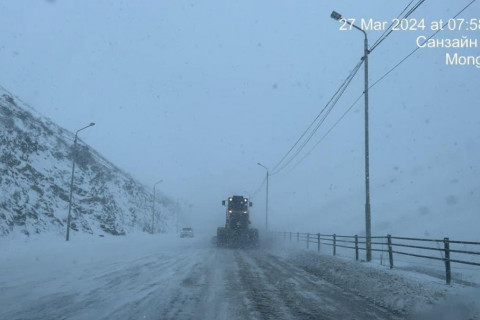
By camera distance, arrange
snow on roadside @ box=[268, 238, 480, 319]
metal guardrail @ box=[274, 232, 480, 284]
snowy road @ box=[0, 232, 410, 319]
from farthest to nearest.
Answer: metal guardrail @ box=[274, 232, 480, 284] → snow on roadside @ box=[268, 238, 480, 319] → snowy road @ box=[0, 232, 410, 319]

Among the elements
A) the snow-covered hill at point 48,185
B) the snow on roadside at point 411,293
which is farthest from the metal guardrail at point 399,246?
the snow-covered hill at point 48,185

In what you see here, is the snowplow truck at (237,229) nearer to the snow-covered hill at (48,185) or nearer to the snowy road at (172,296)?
the snow-covered hill at (48,185)

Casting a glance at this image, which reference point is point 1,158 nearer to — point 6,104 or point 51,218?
point 51,218

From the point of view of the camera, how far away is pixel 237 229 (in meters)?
37.3

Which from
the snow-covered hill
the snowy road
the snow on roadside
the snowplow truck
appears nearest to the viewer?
the snowy road

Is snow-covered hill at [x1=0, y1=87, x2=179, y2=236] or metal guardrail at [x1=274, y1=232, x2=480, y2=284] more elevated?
snow-covered hill at [x1=0, y1=87, x2=179, y2=236]

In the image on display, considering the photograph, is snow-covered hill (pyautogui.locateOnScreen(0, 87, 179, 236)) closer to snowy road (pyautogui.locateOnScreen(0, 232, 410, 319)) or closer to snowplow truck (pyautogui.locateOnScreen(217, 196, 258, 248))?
snowplow truck (pyautogui.locateOnScreen(217, 196, 258, 248))

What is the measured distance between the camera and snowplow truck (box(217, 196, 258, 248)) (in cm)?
3631

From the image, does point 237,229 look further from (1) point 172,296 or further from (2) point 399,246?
(1) point 172,296

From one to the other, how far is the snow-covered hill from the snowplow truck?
16.9 m

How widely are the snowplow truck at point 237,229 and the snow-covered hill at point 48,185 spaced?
16864 millimetres

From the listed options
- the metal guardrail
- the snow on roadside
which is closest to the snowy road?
the snow on roadside

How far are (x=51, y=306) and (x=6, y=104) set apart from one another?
5592 centimetres

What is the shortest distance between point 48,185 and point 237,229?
26.2 meters
